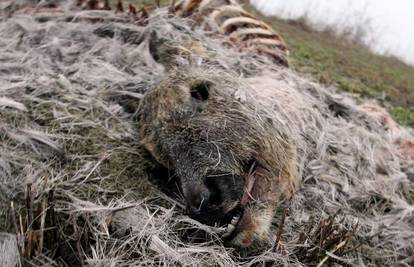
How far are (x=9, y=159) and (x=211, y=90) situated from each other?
2.96 ft

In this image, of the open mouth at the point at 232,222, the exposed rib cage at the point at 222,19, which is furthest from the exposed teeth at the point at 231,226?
the exposed rib cage at the point at 222,19

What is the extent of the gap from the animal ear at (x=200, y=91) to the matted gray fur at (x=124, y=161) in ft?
0.52

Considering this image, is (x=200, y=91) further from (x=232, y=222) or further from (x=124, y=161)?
(x=232, y=222)

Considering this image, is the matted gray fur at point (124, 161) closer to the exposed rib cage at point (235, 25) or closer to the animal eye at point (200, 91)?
the animal eye at point (200, 91)

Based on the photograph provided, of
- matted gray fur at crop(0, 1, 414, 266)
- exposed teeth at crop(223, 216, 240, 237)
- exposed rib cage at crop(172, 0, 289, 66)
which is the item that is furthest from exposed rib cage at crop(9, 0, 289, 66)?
exposed teeth at crop(223, 216, 240, 237)

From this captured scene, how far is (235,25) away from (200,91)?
173 cm

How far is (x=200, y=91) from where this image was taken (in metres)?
2.15

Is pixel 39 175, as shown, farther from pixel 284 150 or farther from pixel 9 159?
pixel 284 150

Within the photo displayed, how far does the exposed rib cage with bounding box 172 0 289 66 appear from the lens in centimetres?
359

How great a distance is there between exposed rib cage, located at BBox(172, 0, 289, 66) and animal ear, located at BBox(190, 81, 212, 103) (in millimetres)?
1434

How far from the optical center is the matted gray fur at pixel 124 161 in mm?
1592

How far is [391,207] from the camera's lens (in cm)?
250

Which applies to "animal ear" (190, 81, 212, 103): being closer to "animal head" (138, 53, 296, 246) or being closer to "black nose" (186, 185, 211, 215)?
"animal head" (138, 53, 296, 246)

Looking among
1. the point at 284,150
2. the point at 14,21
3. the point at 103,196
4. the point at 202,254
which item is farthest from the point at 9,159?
the point at 14,21
